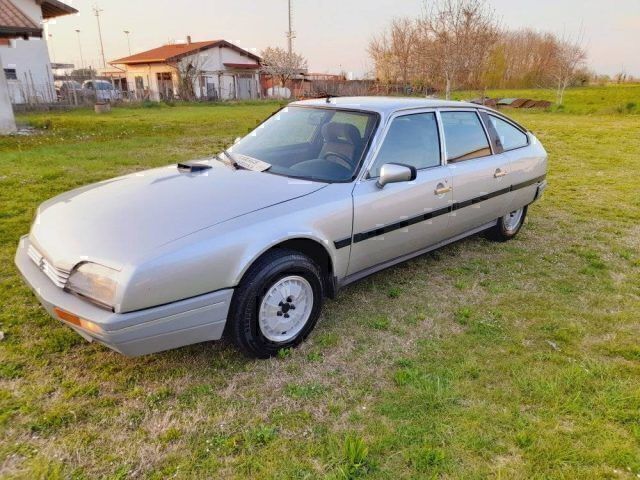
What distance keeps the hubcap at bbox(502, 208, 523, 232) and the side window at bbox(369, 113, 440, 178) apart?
1.69 m

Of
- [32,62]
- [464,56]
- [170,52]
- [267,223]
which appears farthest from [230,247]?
[170,52]

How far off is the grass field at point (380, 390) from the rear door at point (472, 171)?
22.5 inches

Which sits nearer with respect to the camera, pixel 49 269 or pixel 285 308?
pixel 49 269

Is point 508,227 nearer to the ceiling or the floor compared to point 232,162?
nearer to the floor

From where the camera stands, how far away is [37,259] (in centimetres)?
277

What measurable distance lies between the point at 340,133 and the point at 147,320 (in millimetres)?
2097

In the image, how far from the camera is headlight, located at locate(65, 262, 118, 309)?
7.54ft

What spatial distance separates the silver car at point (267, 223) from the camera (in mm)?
2385

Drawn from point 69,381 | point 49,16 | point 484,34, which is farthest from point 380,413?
point 49,16

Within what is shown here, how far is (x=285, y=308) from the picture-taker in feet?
9.68

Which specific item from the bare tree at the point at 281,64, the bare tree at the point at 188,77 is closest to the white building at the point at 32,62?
the bare tree at the point at 188,77

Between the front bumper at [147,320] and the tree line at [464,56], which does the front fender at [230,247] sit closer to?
the front bumper at [147,320]

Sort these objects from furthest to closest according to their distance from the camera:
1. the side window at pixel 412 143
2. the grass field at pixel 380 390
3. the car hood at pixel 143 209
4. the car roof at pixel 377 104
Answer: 1. the car roof at pixel 377 104
2. the side window at pixel 412 143
3. the car hood at pixel 143 209
4. the grass field at pixel 380 390

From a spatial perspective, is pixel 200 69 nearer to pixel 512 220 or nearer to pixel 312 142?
pixel 512 220
